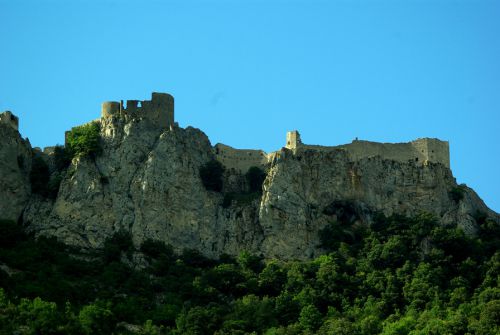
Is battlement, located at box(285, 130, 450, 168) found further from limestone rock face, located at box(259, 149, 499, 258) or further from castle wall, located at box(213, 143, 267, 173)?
castle wall, located at box(213, 143, 267, 173)

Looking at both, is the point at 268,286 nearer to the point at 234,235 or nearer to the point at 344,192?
the point at 234,235

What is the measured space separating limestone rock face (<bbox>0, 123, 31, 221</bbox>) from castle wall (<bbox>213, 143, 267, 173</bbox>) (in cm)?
1284

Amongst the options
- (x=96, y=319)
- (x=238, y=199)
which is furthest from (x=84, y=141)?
(x=96, y=319)

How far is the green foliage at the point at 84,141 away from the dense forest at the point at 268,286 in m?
6.98

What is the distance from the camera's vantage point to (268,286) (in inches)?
3858

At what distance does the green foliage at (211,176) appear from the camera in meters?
105

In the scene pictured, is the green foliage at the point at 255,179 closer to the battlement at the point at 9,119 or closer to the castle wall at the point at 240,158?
the castle wall at the point at 240,158

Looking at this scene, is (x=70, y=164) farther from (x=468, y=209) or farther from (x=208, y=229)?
(x=468, y=209)

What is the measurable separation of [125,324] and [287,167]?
1953 cm

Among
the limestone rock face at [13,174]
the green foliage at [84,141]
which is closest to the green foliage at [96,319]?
the limestone rock face at [13,174]

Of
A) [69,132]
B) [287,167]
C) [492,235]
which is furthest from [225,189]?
[492,235]

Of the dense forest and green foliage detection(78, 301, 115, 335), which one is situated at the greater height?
the dense forest

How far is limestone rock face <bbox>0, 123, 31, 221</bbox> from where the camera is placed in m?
101

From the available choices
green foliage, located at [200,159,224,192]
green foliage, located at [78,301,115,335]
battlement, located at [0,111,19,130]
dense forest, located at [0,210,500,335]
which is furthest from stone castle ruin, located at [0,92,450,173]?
green foliage, located at [78,301,115,335]
